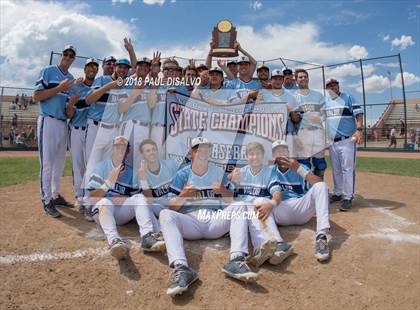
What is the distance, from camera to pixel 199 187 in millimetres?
4352

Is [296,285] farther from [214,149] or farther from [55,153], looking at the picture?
[55,153]

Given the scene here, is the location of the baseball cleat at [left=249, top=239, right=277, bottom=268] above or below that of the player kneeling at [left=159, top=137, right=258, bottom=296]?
below

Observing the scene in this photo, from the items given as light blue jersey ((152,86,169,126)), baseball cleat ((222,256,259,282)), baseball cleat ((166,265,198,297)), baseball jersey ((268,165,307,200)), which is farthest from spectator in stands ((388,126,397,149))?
baseball cleat ((166,265,198,297))

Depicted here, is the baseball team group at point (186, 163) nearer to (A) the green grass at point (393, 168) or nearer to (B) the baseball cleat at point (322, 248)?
(B) the baseball cleat at point (322, 248)

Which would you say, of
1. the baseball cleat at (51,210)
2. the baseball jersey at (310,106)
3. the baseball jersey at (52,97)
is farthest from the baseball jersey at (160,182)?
the baseball jersey at (310,106)

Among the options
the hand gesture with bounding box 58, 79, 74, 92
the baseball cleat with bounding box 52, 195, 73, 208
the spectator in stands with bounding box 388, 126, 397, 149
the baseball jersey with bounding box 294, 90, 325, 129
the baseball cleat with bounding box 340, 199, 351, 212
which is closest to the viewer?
the hand gesture with bounding box 58, 79, 74, 92

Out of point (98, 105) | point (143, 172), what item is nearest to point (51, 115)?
point (98, 105)

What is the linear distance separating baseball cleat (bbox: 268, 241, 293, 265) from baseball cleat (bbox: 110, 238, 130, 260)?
1.51 meters

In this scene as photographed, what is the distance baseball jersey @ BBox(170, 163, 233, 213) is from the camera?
428 cm

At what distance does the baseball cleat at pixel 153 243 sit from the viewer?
3721mm

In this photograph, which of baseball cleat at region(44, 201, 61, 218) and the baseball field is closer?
the baseball field

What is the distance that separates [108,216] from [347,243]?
2778mm

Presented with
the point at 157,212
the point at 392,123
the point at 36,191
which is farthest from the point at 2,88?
the point at 392,123

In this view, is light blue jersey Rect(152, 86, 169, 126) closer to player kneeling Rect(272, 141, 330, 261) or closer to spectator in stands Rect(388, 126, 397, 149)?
player kneeling Rect(272, 141, 330, 261)
